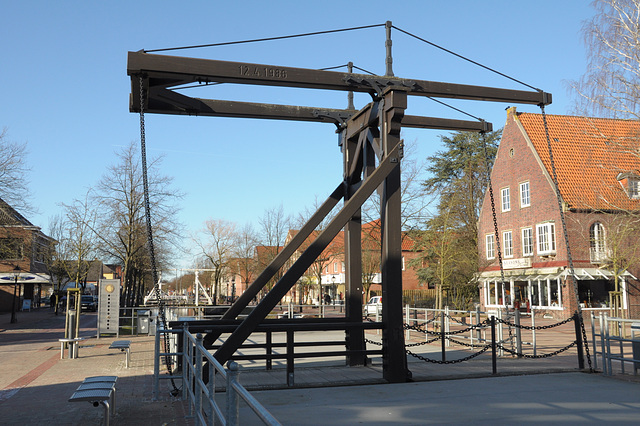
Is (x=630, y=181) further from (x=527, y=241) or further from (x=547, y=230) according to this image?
(x=527, y=241)

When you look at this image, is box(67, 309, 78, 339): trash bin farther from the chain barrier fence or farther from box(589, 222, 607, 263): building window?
box(589, 222, 607, 263): building window

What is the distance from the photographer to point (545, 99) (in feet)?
36.2

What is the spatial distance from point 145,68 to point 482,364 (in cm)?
871

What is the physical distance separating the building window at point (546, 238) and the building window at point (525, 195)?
1.90 meters

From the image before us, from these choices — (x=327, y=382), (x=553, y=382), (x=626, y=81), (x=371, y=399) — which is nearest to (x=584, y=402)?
(x=553, y=382)

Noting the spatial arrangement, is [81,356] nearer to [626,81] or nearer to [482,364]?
[482,364]

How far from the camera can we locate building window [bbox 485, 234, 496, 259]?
37875mm

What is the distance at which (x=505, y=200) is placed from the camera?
3697 centimetres

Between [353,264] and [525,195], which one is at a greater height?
[525,195]

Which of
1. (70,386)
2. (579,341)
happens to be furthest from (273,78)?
(579,341)

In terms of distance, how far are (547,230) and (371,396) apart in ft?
89.1

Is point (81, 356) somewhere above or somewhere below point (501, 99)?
below

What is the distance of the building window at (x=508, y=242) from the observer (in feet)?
119

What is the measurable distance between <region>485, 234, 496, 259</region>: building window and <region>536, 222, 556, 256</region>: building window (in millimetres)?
4843
